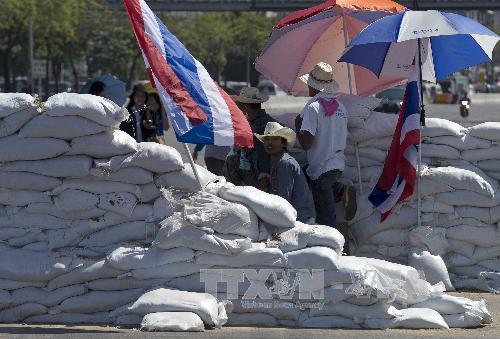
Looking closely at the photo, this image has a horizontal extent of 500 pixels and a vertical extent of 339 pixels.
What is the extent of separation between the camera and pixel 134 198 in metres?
8.96

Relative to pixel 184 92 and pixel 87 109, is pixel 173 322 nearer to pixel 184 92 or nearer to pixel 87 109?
pixel 87 109

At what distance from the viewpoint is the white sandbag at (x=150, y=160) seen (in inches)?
351

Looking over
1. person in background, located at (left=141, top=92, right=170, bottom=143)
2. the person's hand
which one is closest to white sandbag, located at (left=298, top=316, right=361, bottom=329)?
the person's hand

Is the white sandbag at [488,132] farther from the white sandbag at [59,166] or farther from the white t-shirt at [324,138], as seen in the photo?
the white sandbag at [59,166]

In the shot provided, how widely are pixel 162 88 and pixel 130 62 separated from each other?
74714 mm

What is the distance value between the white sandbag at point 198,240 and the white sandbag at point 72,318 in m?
0.60

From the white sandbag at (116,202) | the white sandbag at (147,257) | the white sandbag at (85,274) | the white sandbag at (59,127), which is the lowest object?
the white sandbag at (85,274)

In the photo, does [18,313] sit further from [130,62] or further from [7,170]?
[130,62]

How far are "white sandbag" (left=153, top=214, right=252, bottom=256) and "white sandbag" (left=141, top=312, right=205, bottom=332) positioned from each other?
1.72 feet

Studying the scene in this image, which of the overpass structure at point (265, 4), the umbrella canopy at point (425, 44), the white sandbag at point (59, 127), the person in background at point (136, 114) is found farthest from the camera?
the overpass structure at point (265, 4)

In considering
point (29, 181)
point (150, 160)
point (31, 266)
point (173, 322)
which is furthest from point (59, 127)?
point (173, 322)

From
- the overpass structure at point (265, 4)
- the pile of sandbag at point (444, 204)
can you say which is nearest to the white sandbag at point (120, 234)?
the pile of sandbag at point (444, 204)

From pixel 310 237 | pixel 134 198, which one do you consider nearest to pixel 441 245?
pixel 310 237

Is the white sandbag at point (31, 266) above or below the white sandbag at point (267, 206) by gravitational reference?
below
